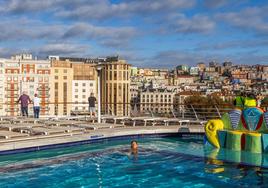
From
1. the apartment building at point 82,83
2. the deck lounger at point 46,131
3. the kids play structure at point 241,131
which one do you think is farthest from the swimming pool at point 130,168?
the apartment building at point 82,83

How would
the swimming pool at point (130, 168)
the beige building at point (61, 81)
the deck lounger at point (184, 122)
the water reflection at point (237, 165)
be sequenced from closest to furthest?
the swimming pool at point (130, 168) < the water reflection at point (237, 165) < the deck lounger at point (184, 122) < the beige building at point (61, 81)

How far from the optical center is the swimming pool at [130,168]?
8703 mm

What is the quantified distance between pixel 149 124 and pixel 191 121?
1773mm

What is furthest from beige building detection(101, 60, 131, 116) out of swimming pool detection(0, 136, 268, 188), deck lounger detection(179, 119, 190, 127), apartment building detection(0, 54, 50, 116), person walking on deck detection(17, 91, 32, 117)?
swimming pool detection(0, 136, 268, 188)

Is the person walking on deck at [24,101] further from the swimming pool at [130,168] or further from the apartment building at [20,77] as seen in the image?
the apartment building at [20,77]

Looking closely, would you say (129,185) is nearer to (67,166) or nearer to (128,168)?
(128,168)

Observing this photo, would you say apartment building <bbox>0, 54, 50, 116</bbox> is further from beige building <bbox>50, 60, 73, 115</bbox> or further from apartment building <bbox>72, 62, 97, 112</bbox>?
apartment building <bbox>72, 62, 97, 112</bbox>

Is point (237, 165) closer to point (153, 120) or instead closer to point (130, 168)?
point (130, 168)

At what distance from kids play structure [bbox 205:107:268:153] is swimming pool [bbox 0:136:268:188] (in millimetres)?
369

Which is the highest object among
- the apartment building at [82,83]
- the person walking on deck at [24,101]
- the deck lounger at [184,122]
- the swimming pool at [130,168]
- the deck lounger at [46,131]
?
the apartment building at [82,83]

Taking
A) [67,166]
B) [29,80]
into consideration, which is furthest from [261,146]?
[29,80]

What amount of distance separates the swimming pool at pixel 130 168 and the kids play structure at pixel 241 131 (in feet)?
1.21

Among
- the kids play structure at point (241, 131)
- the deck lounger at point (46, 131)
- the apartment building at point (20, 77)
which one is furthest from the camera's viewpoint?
the apartment building at point (20, 77)

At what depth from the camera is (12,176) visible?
899cm
